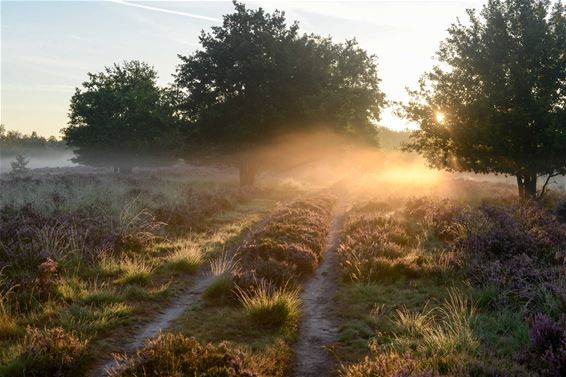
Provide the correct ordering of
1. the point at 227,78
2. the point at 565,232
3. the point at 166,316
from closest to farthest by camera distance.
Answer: the point at 166,316
the point at 565,232
the point at 227,78

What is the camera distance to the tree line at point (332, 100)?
A: 22.1m

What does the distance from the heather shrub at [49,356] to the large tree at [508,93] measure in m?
20.2

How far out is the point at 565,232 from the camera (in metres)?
13.4

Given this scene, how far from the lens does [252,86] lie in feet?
109

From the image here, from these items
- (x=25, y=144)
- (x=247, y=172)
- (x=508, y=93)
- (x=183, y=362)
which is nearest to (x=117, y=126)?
(x=247, y=172)

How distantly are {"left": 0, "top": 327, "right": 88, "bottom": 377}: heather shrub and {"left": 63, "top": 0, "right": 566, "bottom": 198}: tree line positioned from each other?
20233 mm

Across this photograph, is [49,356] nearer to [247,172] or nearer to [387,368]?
[387,368]

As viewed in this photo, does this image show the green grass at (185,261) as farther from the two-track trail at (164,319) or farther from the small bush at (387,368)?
the small bush at (387,368)

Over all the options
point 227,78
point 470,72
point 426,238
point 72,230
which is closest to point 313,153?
point 227,78

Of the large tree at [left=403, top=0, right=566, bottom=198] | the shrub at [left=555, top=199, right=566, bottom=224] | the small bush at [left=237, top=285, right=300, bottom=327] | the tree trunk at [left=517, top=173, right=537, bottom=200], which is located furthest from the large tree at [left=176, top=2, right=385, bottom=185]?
the small bush at [left=237, top=285, right=300, bottom=327]

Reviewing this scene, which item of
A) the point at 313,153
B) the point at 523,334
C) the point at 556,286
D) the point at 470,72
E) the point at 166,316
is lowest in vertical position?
the point at 166,316

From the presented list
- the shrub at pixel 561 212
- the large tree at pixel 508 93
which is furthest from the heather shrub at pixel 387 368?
the large tree at pixel 508 93

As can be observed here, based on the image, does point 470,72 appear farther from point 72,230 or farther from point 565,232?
point 72,230

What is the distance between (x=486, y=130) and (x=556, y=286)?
15.1 meters
